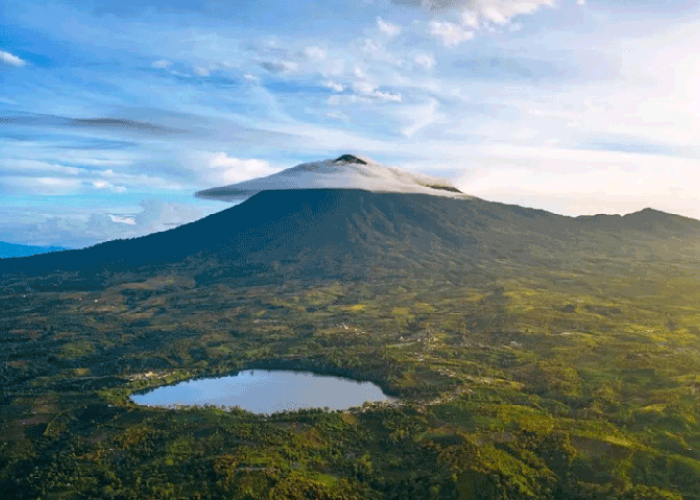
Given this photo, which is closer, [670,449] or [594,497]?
[594,497]

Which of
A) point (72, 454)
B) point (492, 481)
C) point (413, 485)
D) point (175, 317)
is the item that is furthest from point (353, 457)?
point (175, 317)

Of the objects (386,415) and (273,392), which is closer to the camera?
(386,415)

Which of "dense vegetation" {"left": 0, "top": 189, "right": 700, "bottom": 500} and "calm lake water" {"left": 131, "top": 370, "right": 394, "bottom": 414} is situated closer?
"dense vegetation" {"left": 0, "top": 189, "right": 700, "bottom": 500}

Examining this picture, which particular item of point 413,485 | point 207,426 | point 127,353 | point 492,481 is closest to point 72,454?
point 207,426

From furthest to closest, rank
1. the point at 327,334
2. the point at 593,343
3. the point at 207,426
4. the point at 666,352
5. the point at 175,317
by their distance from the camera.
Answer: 1. the point at 175,317
2. the point at 327,334
3. the point at 593,343
4. the point at 666,352
5. the point at 207,426

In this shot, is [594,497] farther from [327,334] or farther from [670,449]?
[327,334]

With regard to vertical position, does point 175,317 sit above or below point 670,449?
above

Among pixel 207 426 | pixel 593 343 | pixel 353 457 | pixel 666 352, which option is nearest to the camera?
pixel 353 457

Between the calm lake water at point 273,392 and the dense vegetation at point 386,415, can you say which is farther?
the calm lake water at point 273,392
